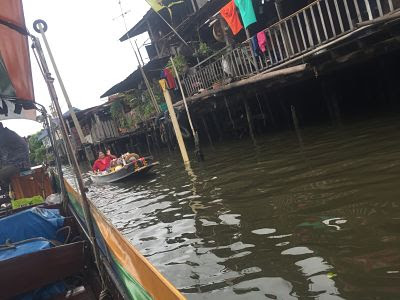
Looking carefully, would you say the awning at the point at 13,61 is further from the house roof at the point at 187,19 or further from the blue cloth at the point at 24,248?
the house roof at the point at 187,19

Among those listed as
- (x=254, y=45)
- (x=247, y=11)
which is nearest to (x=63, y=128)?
(x=254, y=45)

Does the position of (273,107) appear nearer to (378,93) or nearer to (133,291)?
(378,93)

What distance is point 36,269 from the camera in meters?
3.07

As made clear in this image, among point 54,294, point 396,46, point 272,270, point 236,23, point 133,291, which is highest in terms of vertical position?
point 236,23

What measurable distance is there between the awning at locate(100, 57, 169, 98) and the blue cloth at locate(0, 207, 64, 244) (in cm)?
1671

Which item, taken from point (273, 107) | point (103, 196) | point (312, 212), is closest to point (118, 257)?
point (312, 212)

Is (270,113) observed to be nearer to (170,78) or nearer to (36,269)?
(170,78)

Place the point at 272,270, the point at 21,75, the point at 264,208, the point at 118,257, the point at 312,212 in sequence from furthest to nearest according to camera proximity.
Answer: the point at 264,208, the point at 312,212, the point at 21,75, the point at 272,270, the point at 118,257

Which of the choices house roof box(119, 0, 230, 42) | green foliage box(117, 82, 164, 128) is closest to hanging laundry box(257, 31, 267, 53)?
house roof box(119, 0, 230, 42)

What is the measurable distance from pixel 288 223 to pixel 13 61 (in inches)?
145

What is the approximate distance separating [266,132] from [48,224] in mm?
11612

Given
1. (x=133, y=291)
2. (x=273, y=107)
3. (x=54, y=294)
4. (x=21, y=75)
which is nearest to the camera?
(x=133, y=291)

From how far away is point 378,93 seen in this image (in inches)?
492

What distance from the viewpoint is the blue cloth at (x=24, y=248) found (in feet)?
10.2
